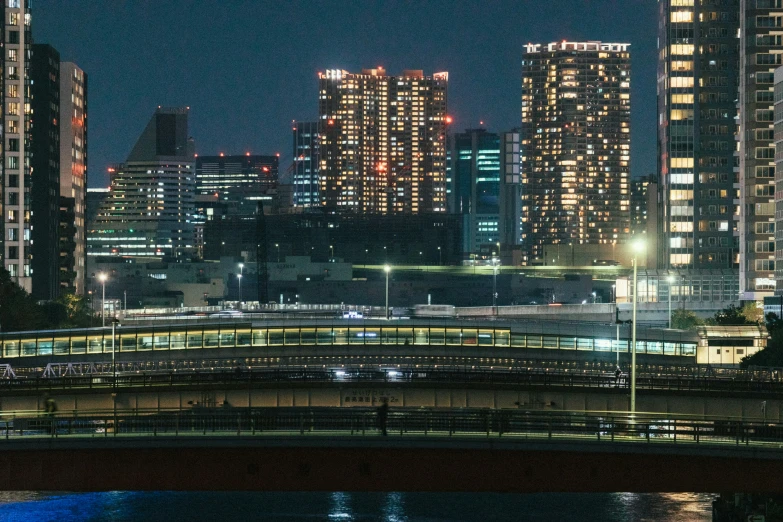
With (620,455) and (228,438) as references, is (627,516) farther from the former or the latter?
(228,438)

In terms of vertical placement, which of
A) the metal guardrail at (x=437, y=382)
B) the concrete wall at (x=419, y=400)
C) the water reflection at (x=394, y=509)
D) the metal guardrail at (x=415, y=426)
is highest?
the metal guardrail at (x=415, y=426)

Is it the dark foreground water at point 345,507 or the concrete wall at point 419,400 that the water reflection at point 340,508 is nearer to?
the dark foreground water at point 345,507

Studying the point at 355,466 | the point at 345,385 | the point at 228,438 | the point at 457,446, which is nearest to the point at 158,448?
the point at 228,438

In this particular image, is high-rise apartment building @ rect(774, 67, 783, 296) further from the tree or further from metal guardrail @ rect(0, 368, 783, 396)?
metal guardrail @ rect(0, 368, 783, 396)

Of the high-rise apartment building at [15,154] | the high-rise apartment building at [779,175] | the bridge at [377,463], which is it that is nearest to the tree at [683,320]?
the high-rise apartment building at [779,175]

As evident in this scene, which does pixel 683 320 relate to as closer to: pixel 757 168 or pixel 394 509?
pixel 757 168

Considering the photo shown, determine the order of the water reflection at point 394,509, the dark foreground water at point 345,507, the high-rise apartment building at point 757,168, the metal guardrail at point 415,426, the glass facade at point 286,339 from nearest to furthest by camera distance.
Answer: the metal guardrail at point 415,426 < the dark foreground water at point 345,507 < the water reflection at point 394,509 < the glass facade at point 286,339 < the high-rise apartment building at point 757,168

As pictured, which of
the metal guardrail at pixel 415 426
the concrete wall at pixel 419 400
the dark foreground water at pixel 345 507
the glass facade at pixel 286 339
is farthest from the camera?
the glass facade at pixel 286 339
